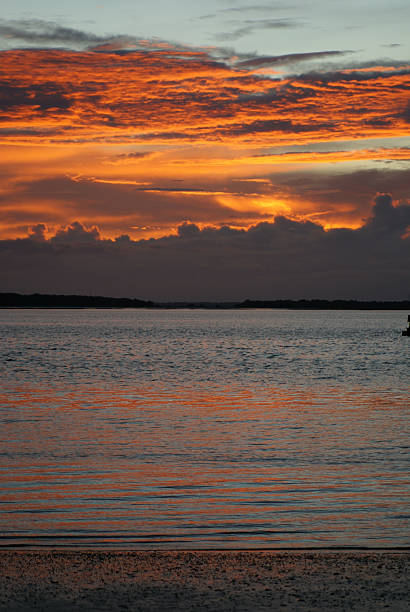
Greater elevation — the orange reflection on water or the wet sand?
the wet sand

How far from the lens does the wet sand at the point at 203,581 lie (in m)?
7.54

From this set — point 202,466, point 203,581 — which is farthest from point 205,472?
point 203,581

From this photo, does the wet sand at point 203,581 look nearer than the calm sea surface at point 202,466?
Yes

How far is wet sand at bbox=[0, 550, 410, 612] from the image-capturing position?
754 cm

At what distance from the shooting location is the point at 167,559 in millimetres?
9164

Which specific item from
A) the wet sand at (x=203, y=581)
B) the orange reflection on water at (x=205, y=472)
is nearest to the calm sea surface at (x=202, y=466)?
the orange reflection on water at (x=205, y=472)

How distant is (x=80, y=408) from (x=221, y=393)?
366 inches

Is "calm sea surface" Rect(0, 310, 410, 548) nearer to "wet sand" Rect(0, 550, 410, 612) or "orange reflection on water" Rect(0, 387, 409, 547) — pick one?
"orange reflection on water" Rect(0, 387, 409, 547)

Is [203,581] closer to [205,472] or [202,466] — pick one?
[205,472]

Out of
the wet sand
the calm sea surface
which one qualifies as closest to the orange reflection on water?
the calm sea surface

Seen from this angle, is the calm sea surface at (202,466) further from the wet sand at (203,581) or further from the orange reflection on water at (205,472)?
the wet sand at (203,581)

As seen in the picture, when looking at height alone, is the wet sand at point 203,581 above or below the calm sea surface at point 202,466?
above

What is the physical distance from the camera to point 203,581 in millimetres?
8258

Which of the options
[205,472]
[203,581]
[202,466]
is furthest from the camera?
[202,466]
